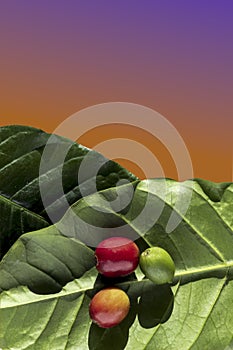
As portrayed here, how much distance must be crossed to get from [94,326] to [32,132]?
0.87ft

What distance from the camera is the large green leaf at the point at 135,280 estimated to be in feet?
2.52

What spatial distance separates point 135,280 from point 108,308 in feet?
0.20

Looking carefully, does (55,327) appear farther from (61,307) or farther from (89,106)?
(89,106)

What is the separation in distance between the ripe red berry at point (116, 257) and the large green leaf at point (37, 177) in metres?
0.09

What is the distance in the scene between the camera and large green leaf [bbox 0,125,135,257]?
84 cm

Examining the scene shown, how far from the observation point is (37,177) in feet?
2.79

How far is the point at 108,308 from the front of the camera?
2.46ft

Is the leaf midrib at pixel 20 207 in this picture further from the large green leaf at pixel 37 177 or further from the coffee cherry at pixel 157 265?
the coffee cherry at pixel 157 265

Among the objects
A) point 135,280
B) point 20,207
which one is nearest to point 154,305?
point 135,280

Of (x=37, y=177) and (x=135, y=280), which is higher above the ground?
(x=37, y=177)

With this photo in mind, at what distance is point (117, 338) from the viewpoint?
0.77m

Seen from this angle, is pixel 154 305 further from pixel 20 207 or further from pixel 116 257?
pixel 20 207

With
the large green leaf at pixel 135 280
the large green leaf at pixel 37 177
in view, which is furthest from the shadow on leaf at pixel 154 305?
the large green leaf at pixel 37 177

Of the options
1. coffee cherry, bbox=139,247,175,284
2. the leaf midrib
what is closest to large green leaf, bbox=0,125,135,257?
the leaf midrib
